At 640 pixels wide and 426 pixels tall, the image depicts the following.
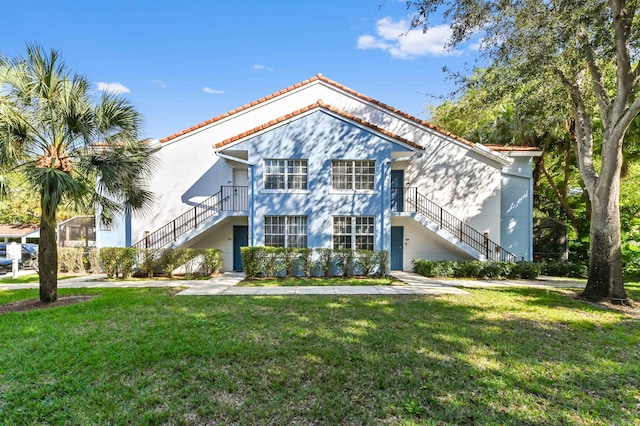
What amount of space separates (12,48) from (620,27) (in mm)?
15506

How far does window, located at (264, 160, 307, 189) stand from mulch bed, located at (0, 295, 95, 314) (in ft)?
25.4

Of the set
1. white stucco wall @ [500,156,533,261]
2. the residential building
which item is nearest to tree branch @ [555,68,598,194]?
the residential building

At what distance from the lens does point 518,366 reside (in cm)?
462

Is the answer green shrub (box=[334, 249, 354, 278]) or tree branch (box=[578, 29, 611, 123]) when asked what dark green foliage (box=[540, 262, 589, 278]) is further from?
green shrub (box=[334, 249, 354, 278])

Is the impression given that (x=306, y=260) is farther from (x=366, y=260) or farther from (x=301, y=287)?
(x=366, y=260)

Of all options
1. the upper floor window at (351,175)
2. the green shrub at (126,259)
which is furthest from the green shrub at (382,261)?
the green shrub at (126,259)

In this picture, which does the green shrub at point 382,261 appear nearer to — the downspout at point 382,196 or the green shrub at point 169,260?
the downspout at point 382,196

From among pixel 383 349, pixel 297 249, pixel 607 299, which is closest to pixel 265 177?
pixel 297 249

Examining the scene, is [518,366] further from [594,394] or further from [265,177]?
[265,177]

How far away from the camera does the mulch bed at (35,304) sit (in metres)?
7.85

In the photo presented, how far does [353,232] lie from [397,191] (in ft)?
11.4

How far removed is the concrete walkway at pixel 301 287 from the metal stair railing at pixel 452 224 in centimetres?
216

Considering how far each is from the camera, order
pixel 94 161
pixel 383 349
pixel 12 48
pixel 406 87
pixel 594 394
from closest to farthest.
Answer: pixel 594 394 < pixel 383 349 < pixel 12 48 < pixel 94 161 < pixel 406 87

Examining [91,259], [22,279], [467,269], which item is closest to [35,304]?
[22,279]
